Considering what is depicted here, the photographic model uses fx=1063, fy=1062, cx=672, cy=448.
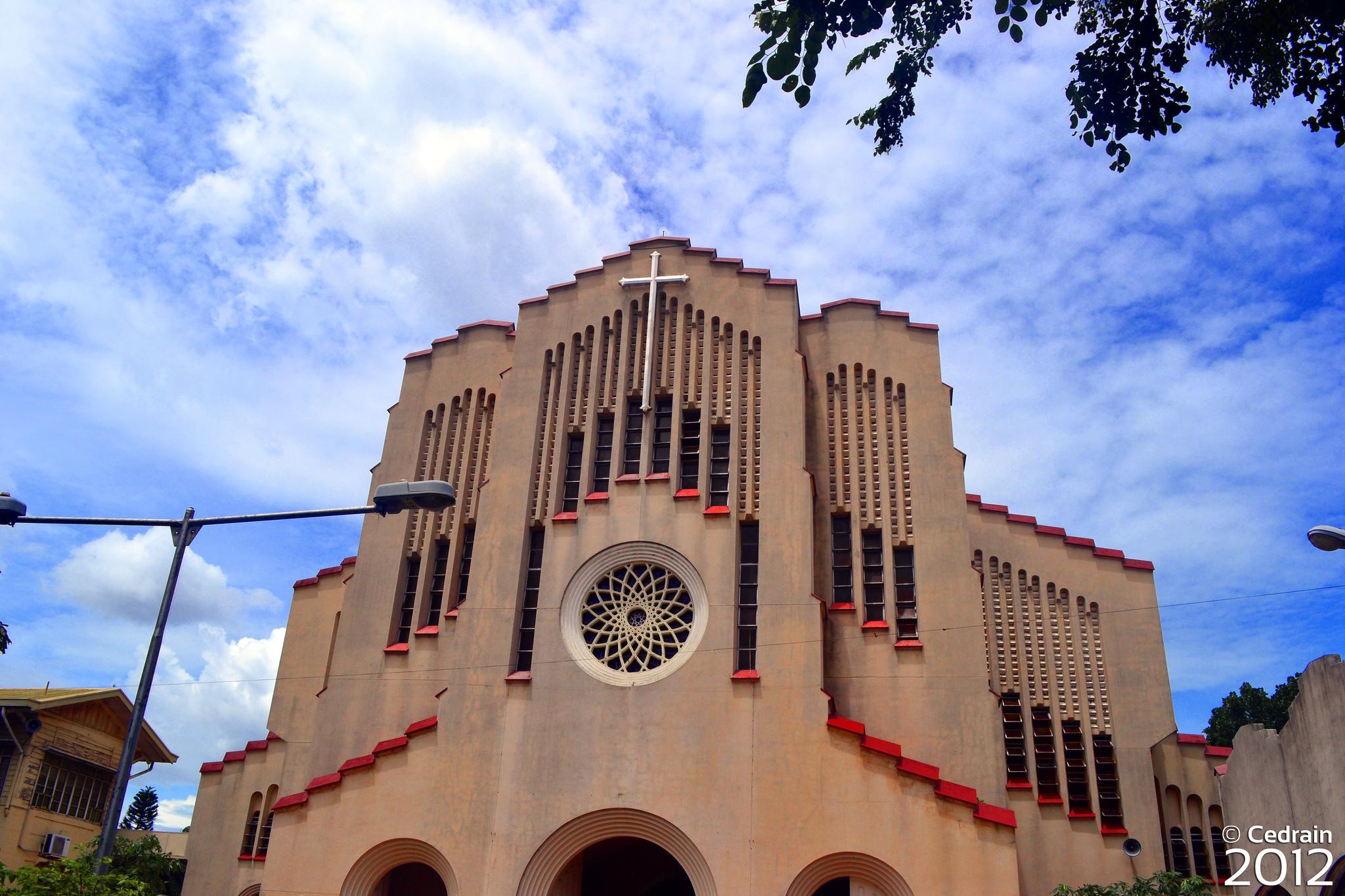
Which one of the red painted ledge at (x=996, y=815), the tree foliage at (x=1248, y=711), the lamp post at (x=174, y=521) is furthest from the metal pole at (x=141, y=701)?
the tree foliage at (x=1248, y=711)

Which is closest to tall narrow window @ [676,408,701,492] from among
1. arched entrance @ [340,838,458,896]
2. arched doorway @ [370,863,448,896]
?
arched entrance @ [340,838,458,896]

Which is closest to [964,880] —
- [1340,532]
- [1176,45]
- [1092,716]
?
[1092,716]

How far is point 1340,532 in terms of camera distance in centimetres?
1237

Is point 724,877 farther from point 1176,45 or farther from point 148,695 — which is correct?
point 1176,45

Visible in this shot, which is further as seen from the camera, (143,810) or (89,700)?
(143,810)

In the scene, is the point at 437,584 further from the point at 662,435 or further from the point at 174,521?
the point at 174,521

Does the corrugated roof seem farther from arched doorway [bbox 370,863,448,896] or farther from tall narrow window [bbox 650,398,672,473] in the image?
tall narrow window [bbox 650,398,672,473]

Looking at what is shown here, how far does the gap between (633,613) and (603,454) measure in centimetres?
426

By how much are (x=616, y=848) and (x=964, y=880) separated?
8.49 m

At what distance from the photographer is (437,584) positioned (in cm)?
2638

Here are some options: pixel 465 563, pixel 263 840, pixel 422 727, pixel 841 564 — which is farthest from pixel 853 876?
pixel 263 840

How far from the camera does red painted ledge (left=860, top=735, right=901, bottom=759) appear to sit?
20672mm

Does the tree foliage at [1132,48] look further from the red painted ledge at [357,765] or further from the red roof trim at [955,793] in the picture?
the red painted ledge at [357,765]

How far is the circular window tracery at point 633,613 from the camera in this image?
23.0m
